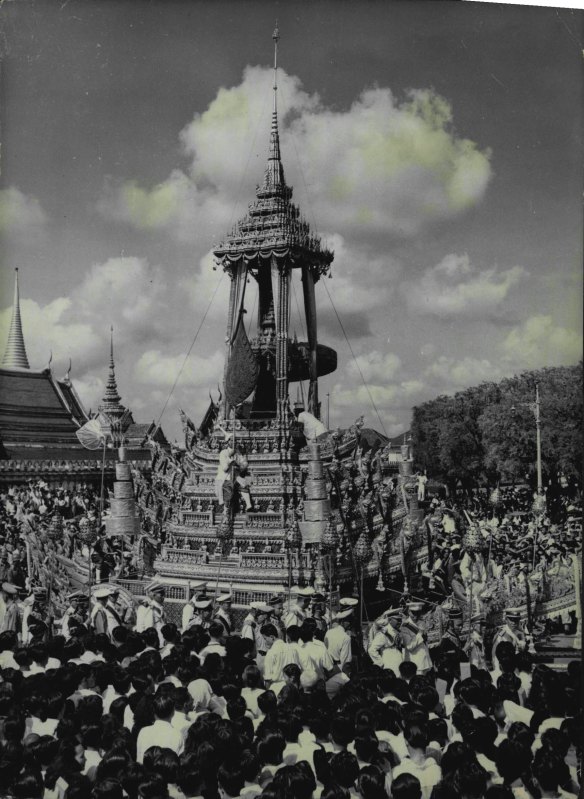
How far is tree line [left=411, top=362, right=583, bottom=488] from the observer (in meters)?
20.3

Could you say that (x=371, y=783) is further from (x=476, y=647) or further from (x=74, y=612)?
(x=74, y=612)

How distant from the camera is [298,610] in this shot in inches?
391

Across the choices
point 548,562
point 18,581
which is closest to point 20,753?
point 18,581

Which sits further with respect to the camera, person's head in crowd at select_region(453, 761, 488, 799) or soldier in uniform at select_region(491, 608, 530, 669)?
soldier in uniform at select_region(491, 608, 530, 669)

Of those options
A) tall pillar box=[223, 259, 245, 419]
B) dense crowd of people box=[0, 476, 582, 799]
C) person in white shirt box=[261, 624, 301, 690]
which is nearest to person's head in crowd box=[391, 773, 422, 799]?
dense crowd of people box=[0, 476, 582, 799]

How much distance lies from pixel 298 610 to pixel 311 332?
9945mm

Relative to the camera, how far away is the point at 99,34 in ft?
28.2

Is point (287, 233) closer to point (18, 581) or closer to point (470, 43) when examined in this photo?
point (470, 43)

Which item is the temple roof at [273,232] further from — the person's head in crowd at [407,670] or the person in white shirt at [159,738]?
the person in white shirt at [159,738]

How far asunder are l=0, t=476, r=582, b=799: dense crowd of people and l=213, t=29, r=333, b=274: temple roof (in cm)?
991

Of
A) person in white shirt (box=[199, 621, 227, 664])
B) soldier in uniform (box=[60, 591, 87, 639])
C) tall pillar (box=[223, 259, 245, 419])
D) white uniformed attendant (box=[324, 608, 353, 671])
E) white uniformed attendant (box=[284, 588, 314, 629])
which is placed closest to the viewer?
person in white shirt (box=[199, 621, 227, 664])

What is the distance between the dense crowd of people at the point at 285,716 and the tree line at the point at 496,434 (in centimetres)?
1133

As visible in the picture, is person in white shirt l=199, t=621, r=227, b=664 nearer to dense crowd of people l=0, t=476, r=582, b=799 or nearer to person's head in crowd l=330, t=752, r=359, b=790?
dense crowd of people l=0, t=476, r=582, b=799

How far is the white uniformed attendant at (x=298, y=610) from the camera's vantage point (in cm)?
975
